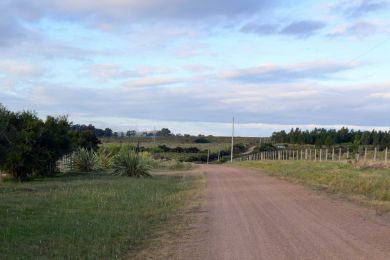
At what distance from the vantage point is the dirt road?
31.7ft

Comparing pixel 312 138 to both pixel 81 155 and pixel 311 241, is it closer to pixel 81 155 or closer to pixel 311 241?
pixel 81 155

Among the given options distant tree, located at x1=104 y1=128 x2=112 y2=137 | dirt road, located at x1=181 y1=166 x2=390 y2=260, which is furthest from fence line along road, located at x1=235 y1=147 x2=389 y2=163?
distant tree, located at x1=104 y1=128 x2=112 y2=137

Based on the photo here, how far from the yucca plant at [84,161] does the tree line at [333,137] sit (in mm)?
38418

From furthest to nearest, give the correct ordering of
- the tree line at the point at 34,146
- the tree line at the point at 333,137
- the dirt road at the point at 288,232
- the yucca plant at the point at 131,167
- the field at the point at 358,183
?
1. the tree line at the point at 333,137
2. the yucca plant at the point at 131,167
3. the tree line at the point at 34,146
4. the field at the point at 358,183
5. the dirt road at the point at 288,232

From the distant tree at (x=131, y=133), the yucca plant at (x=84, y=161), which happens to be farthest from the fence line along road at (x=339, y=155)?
the distant tree at (x=131, y=133)

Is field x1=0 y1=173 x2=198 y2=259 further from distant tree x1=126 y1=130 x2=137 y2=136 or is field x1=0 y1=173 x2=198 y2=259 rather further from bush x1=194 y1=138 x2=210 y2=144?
bush x1=194 y1=138 x2=210 y2=144

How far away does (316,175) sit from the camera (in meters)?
31.4

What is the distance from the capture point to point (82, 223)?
13156 millimetres

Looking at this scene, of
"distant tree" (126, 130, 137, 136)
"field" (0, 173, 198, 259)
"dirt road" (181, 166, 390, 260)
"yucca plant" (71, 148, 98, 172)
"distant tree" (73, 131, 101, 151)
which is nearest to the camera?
"dirt road" (181, 166, 390, 260)

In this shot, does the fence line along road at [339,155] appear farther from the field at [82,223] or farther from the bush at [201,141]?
the bush at [201,141]

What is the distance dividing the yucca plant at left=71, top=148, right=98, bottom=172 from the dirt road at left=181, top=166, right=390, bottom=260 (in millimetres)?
24282

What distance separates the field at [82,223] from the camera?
10016 millimetres

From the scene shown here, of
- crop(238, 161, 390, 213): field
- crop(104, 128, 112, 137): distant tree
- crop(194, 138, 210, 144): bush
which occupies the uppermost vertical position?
crop(104, 128, 112, 137): distant tree

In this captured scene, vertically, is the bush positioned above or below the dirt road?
above
